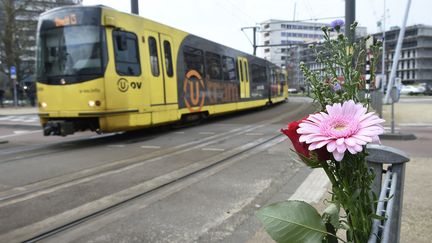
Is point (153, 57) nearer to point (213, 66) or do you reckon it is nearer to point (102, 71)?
point (102, 71)

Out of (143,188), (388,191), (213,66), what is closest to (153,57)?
(213,66)

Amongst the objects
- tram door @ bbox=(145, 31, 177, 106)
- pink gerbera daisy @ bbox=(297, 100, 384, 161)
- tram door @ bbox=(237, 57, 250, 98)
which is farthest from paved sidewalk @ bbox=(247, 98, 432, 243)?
tram door @ bbox=(237, 57, 250, 98)

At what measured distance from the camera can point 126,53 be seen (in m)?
10.7

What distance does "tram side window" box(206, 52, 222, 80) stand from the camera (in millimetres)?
15938

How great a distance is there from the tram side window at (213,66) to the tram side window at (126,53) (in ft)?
16.9

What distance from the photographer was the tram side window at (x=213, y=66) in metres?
15.9

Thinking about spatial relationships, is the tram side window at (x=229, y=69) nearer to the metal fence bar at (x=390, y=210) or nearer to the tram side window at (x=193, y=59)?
the tram side window at (x=193, y=59)

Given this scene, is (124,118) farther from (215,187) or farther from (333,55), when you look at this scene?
(333,55)

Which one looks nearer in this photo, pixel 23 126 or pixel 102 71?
pixel 102 71

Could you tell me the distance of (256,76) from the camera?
22859 millimetres

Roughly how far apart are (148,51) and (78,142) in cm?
322

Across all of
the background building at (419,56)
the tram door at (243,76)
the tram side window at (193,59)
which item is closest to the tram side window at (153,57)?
the tram side window at (193,59)

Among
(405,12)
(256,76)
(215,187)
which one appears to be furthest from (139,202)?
(405,12)

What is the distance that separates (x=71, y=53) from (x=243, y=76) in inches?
439
